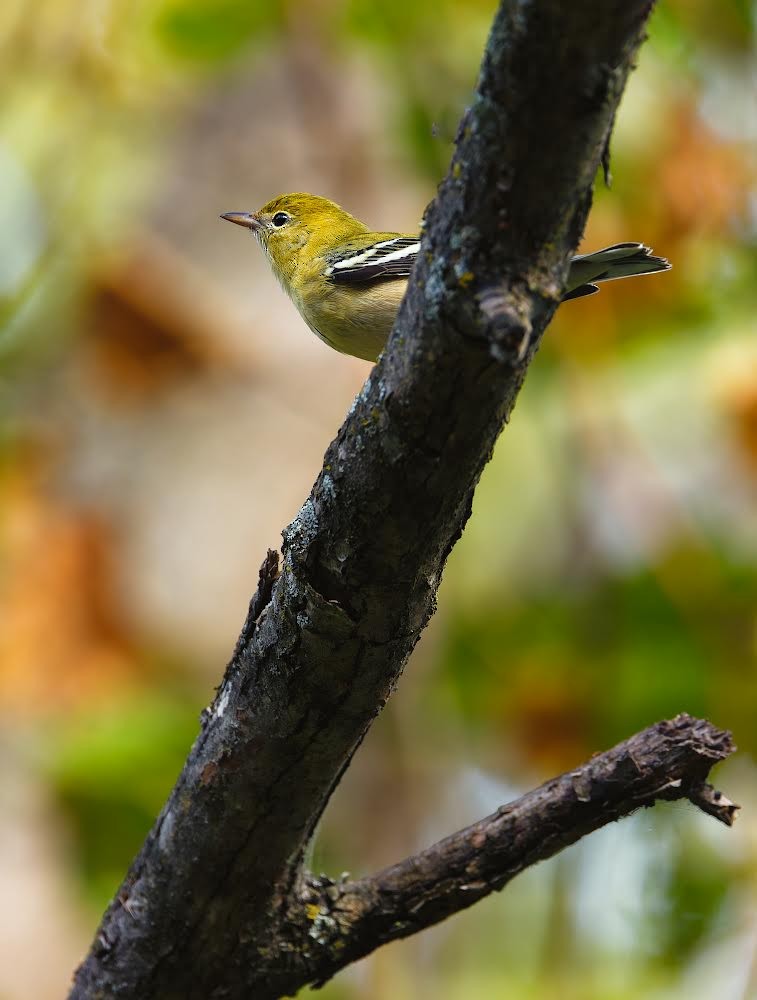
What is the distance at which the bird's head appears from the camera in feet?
13.9

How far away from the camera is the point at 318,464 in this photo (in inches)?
237

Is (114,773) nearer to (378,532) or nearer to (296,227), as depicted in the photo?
(296,227)

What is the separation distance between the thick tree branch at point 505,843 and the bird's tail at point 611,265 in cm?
128

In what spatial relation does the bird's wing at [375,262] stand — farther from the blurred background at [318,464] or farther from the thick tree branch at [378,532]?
the thick tree branch at [378,532]

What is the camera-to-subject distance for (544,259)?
1428 millimetres

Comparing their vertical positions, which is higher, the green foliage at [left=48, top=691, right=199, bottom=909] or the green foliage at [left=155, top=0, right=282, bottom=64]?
the green foliage at [left=155, top=0, right=282, bottom=64]

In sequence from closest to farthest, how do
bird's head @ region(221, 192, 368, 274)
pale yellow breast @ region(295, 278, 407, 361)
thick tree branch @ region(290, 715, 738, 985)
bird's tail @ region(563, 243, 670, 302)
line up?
thick tree branch @ region(290, 715, 738, 985) < bird's tail @ region(563, 243, 670, 302) < pale yellow breast @ region(295, 278, 407, 361) < bird's head @ region(221, 192, 368, 274)

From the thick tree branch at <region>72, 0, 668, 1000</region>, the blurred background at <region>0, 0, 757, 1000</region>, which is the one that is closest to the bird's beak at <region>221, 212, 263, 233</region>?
the blurred background at <region>0, 0, 757, 1000</region>

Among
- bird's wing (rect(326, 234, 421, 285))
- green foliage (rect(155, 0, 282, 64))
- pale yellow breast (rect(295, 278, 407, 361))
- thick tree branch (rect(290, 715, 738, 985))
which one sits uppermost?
green foliage (rect(155, 0, 282, 64))

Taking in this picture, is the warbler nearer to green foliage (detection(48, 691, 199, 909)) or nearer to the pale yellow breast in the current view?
the pale yellow breast

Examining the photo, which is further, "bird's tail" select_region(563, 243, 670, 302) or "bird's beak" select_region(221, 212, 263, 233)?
"bird's beak" select_region(221, 212, 263, 233)


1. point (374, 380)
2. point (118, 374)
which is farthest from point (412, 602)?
point (118, 374)

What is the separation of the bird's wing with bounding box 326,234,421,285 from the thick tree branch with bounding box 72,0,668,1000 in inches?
69.9

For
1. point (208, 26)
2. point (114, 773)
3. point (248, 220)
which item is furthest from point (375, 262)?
point (114, 773)
